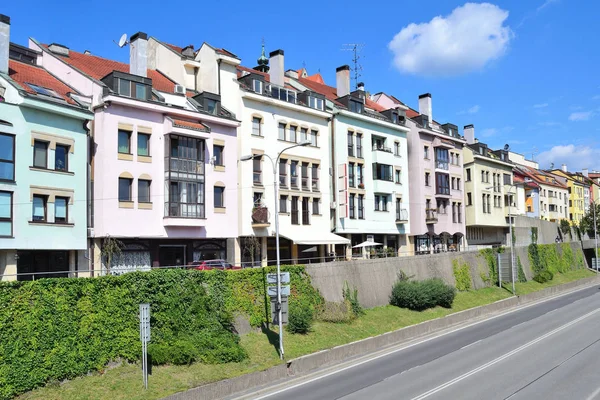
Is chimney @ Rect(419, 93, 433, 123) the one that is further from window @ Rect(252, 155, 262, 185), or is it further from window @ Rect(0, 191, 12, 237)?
window @ Rect(0, 191, 12, 237)

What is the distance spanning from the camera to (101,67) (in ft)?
144

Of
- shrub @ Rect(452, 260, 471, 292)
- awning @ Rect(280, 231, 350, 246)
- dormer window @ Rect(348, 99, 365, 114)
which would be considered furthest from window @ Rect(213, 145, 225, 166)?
shrub @ Rect(452, 260, 471, 292)

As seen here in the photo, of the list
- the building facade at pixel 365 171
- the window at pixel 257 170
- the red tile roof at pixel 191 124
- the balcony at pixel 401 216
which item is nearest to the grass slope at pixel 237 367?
the building facade at pixel 365 171

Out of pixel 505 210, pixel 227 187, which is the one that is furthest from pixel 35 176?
pixel 505 210

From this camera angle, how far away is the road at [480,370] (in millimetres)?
20734

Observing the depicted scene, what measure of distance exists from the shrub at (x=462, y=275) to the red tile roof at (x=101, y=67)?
28294 mm

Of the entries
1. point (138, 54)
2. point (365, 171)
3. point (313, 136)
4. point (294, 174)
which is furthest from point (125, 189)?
point (365, 171)

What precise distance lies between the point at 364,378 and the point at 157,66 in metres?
32.8

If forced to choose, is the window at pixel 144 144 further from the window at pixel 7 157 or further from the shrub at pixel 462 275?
the shrub at pixel 462 275

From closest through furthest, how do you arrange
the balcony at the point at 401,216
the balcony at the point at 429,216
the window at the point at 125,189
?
the window at the point at 125,189
the balcony at the point at 401,216
the balcony at the point at 429,216

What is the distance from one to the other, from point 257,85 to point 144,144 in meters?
12.2

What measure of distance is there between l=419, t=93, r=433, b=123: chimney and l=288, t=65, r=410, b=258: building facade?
7.14m

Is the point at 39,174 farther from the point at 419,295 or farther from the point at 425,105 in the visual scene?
the point at 425,105

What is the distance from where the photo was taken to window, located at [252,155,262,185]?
46.5 m
